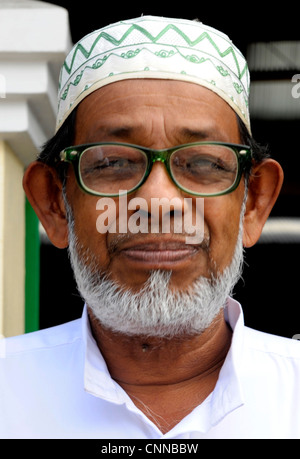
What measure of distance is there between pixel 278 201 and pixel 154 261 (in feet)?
10.7

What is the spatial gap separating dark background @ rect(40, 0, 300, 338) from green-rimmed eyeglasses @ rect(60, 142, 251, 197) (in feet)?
5.45

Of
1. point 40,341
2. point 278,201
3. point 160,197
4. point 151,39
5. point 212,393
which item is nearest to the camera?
point 160,197

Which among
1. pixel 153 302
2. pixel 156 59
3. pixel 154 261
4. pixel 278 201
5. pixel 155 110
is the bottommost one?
pixel 278 201

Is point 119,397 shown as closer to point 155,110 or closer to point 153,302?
point 153,302

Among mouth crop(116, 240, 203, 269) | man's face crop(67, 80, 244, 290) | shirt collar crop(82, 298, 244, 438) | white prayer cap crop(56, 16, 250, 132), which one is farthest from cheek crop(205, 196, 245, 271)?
white prayer cap crop(56, 16, 250, 132)

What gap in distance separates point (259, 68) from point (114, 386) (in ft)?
9.84

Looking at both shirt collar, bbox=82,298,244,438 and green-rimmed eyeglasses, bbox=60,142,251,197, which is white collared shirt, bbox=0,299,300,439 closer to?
shirt collar, bbox=82,298,244,438

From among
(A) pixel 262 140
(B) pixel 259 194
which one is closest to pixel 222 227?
(B) pixel 259 194

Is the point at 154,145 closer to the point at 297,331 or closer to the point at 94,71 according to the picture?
the point at 94,71

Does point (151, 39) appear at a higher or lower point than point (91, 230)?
higher

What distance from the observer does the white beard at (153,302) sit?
1.70 m

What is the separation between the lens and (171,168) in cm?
170

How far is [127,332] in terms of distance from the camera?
1.80 metres

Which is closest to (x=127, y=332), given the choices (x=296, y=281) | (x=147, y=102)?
(x=147, y=102)
